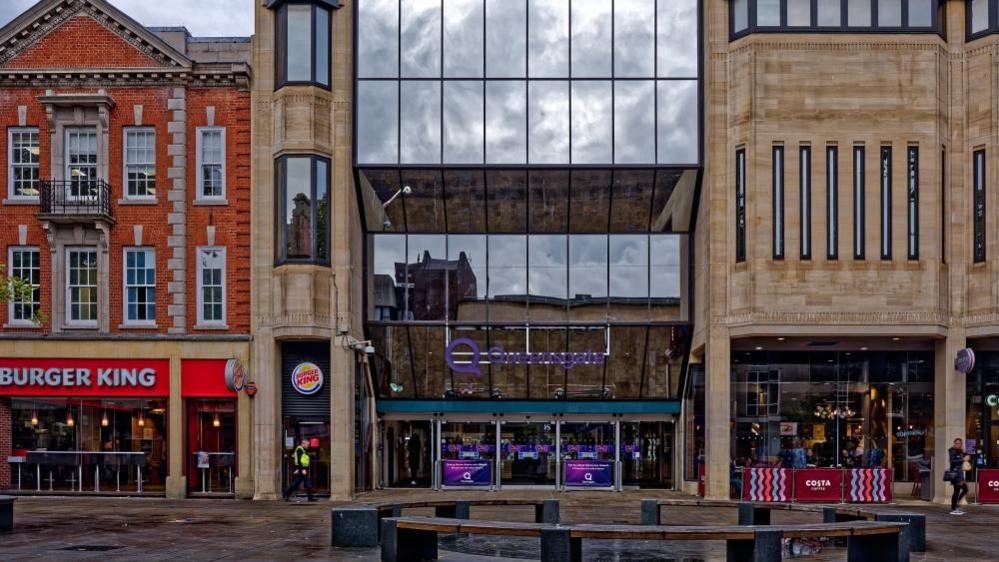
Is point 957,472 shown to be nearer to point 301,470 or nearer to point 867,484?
point 867,484

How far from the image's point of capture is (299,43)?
1203 inches

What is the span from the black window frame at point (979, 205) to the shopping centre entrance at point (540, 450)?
9.94 meters

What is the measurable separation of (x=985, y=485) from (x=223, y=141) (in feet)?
74.4

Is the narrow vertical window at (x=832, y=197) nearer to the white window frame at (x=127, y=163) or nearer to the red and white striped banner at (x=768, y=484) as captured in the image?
the red and white striped banner at (x=768, y=484)

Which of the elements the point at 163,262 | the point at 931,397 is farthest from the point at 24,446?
the point at 931,397

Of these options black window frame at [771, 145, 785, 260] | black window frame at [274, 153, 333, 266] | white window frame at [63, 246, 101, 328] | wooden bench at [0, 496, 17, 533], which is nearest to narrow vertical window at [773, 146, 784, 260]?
black window frame at [771, 145, 785, 260]

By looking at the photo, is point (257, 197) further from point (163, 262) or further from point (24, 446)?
point (24, 446)

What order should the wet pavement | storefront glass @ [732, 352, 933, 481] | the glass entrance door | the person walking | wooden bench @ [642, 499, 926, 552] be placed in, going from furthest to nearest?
the glass entrance door < storefront glass @ [732, 352, 933, 481] < the person walking < wooden bench @ [642, 499, 926, 552] < the wet pavement

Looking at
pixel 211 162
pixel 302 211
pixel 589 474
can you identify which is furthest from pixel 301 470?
pixel 211 162

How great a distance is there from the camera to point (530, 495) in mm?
31078

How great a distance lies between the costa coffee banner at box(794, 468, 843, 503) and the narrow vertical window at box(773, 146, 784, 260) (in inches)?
224

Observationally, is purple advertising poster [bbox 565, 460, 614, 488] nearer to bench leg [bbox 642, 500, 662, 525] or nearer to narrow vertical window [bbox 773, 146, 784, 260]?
narrow vertical window [bbox 773, 146, 784, 260]

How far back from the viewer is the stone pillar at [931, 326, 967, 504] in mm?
29484

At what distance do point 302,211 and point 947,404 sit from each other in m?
18.1
